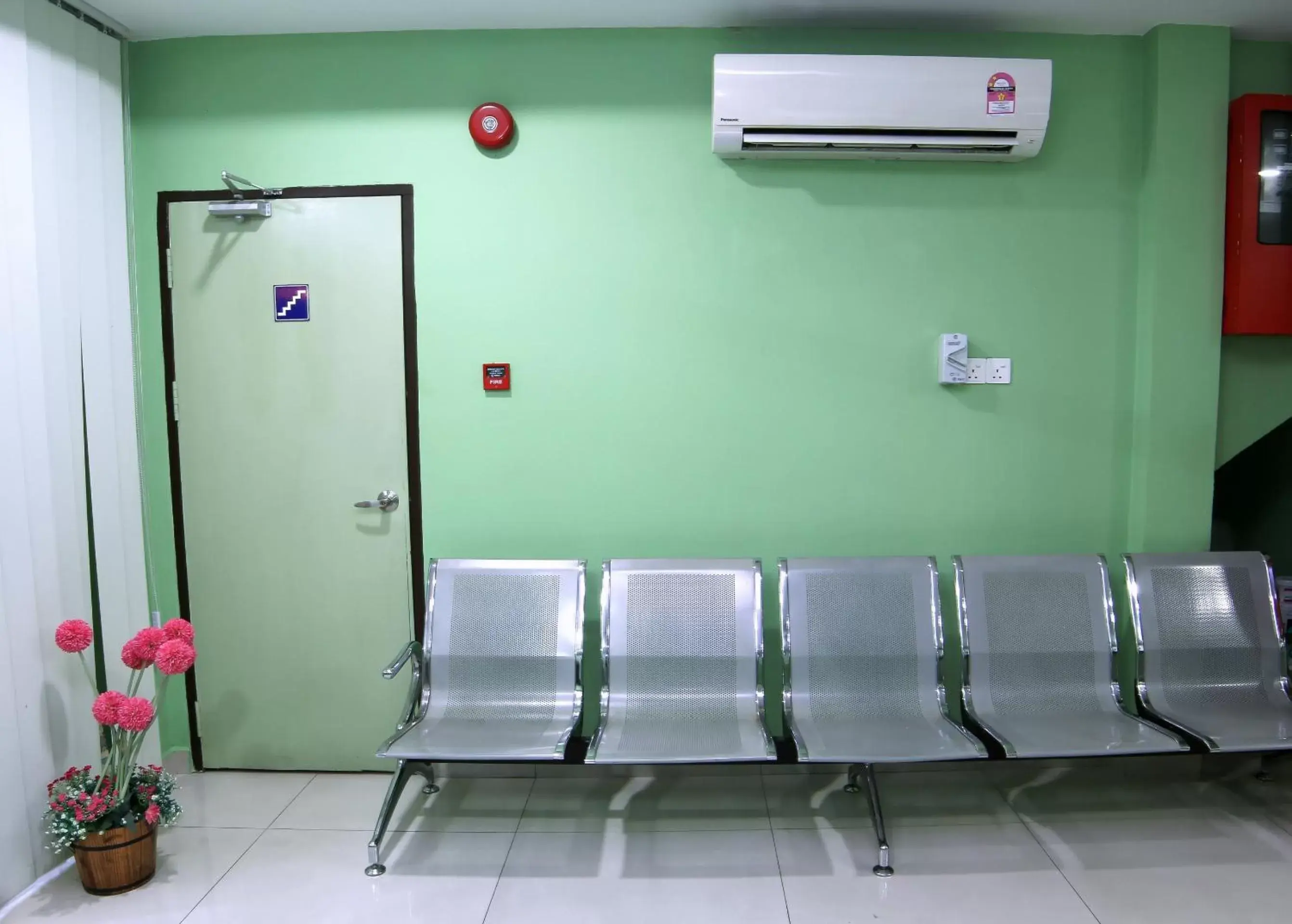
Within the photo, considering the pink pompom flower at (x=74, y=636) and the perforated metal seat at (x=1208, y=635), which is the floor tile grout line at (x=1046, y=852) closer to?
the perforated metal seat at (x=1208, y=635)

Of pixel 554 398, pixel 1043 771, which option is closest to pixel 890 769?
pixel 1043 771

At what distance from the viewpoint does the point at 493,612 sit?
2859 mm

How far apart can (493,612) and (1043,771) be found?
2174 millimetres

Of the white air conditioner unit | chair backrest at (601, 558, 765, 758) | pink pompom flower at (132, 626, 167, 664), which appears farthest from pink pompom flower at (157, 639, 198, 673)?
the white air conditioner unit

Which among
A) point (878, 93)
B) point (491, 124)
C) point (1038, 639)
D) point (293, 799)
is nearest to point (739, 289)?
point (878, 93)

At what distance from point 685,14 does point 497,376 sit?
4.70 ft

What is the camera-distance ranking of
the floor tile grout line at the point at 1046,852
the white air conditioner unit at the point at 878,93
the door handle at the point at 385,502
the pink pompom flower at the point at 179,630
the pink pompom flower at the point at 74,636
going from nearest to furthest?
1. the floor tile grout line at the point at 1046,852
2. the pink pompom flower at the point at 74,636
3. the pink pompom flower at the point at 179,630
4. the white air conditioner unit at the point at 878,93
5. the door handle at the point at 385,502

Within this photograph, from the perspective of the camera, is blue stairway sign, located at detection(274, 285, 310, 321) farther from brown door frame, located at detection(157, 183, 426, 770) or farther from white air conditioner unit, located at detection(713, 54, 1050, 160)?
white air conditioner unit, located at detection(713, 54, 1050, 160)

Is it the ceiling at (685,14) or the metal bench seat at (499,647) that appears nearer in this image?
the ceiling at (685,14)

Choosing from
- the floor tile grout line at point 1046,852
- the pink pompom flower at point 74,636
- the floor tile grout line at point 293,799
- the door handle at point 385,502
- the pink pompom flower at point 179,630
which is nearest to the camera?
the floor tile grout line at point 1046,852

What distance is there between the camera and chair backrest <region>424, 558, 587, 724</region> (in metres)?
2.81

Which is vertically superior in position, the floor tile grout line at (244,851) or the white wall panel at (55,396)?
the white wall panel at (55,396)

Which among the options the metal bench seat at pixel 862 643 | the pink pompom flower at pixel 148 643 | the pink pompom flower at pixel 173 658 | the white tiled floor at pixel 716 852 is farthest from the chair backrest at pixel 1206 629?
the pink pompom flower at pixel 148 643

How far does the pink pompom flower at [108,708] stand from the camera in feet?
7.84
